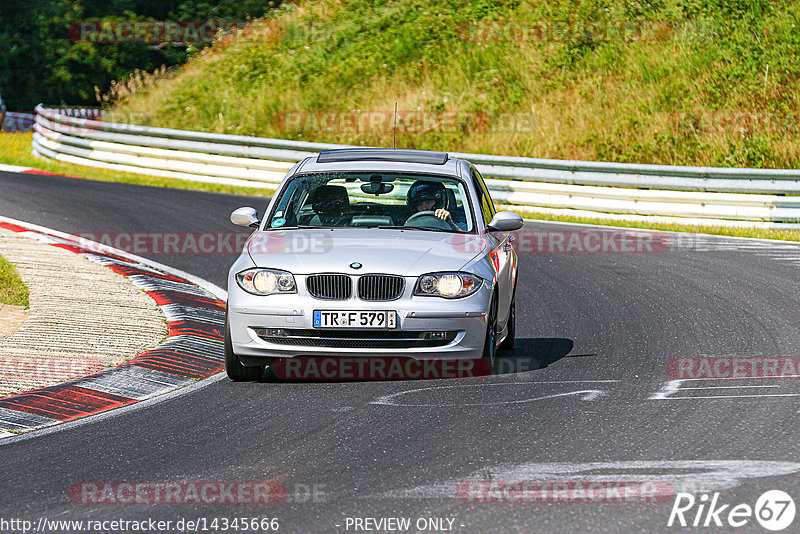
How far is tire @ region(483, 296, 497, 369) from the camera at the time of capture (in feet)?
27.8

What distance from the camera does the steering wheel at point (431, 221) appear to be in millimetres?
9273

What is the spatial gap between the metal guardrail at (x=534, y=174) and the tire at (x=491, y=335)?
37.8 feet

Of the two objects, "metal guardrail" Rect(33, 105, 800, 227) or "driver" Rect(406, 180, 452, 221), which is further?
"metal guardrail" Rect(33, 105, 800, 227)

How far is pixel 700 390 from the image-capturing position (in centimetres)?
801

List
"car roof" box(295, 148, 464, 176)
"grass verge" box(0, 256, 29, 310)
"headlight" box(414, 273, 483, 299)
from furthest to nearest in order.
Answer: "grass verge" box(0, 256, 29, 310)
"car roof" box(295, 148, 464, 176)
"headlight" box(414, 273, 483, 299)

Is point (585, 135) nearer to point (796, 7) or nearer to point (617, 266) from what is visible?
point (796, 7)

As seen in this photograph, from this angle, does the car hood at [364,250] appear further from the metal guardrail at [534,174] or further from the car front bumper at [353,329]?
the metal guardrail at [534,174]

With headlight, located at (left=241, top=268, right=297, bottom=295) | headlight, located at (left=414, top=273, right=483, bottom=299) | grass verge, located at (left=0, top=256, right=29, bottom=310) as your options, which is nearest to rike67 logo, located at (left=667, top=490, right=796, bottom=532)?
headlight, located at (left=414, top=273, right=483, bottom=299)

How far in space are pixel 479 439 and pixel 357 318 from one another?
1.75 metres

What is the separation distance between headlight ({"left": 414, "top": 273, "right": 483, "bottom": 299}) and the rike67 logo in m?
3.12

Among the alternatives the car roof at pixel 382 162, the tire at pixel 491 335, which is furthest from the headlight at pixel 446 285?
the car roof at pixel 382 162

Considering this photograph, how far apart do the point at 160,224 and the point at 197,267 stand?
3.64m

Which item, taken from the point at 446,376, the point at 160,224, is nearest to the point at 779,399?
the point at 446,376

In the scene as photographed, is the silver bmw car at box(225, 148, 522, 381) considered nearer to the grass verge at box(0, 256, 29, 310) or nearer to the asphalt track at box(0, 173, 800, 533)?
the asphalt track at box(0, 173, 800, 533)
